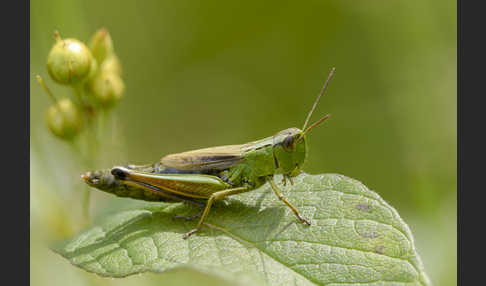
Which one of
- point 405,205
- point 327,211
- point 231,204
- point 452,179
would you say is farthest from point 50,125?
point 452,179

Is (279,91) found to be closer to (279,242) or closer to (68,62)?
(68,62)

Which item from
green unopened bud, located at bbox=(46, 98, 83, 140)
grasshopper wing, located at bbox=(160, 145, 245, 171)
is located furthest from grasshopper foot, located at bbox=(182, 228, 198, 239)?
green unopened bud, located at bbox=(46, 98, 83, 140)

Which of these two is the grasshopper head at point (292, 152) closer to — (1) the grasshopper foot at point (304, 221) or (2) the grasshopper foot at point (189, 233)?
(1) the grasshopper foot at point (304, 221)

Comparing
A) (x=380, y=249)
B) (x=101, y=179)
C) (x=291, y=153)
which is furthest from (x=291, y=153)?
(x=101, y=179)

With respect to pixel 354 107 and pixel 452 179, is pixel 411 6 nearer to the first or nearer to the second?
pixel 354 107

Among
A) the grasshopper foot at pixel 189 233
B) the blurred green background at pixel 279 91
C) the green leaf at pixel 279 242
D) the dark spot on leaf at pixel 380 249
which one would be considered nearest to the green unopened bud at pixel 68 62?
the blurred green background at pixel 279 91

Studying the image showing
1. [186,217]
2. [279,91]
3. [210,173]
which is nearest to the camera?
[186,217]

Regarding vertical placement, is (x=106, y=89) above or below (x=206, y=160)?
above
